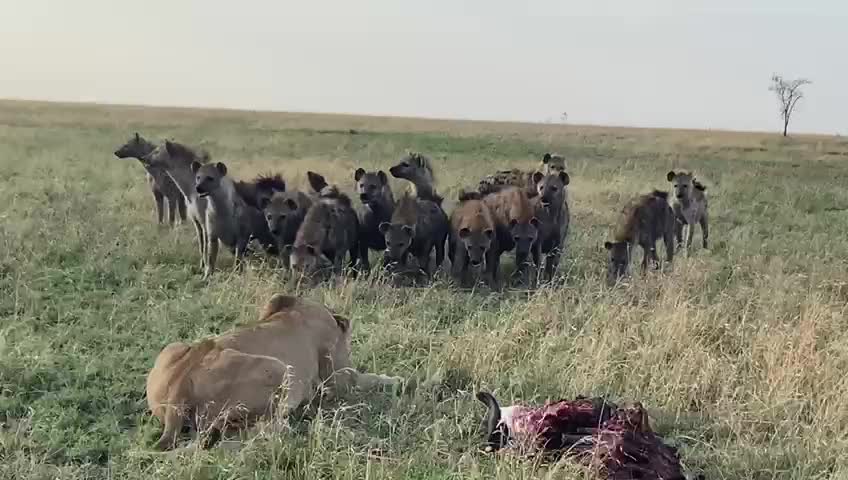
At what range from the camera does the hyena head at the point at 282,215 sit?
34.0 feet

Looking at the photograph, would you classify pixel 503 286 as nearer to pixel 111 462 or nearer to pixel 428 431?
pixel 428 431

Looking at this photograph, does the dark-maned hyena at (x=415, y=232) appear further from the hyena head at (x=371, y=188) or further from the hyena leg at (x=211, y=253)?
the hyena leg at (x=211, y=253)

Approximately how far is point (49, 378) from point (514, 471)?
330 centimetres

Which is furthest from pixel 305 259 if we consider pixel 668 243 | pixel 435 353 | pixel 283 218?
pixel 668 243

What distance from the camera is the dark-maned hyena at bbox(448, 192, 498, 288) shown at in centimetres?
1009

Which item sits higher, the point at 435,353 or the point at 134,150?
the point at 134,150

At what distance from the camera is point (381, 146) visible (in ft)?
105

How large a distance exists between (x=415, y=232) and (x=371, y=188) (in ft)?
4.13

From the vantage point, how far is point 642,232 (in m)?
11.4

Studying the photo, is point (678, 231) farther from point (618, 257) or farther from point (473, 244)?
point (473, 244)

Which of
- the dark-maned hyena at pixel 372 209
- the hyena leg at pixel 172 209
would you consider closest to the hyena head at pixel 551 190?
the dark-maned hyena at pixel 372 209

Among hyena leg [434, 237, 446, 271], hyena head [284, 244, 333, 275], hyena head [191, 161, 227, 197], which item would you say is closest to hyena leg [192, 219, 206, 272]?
hyena head [191, 161, 227, 197]

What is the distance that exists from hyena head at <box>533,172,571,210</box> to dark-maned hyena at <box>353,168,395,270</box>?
1.94m

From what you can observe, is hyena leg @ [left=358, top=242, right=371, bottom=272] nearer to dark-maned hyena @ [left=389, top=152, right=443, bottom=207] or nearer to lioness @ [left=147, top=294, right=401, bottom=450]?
dark-maned hyena @ [left=389, top=152, right=443, bottom=207]
